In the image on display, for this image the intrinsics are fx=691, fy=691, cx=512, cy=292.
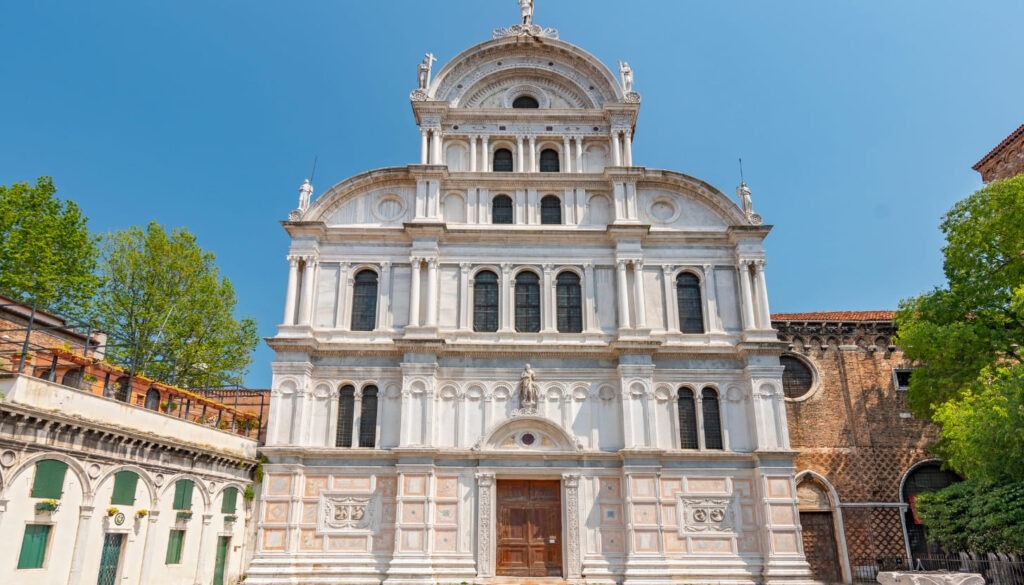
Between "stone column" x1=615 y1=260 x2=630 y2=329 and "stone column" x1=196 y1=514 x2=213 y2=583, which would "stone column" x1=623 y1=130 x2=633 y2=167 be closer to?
"stone column" x1=615 y1=260 x2=630 y2=329

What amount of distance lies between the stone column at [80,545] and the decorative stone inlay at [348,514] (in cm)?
634

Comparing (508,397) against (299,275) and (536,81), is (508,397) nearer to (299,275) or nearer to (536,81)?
(299,275)

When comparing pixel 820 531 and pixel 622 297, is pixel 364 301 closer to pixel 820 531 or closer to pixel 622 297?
pixel 622 297

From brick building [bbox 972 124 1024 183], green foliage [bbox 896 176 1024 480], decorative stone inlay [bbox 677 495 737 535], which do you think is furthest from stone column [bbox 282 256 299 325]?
brick building [bbox 972 124 1024 183]

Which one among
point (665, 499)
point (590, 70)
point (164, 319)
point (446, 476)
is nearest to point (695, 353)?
point (665, 499)

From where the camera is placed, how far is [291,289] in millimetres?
23062

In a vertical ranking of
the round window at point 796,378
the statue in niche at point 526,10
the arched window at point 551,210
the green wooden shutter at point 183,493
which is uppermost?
the statue in niche at point 526,10

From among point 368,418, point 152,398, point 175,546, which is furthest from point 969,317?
point 152,398

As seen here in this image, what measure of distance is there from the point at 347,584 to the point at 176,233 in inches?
841

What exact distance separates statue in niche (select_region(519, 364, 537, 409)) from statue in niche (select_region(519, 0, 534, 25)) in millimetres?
14882

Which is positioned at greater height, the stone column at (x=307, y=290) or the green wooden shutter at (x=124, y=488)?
the stone column at (x=307, y=290)

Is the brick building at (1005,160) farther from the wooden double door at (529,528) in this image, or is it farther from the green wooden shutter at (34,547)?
the green wooden shutter at (34,547)

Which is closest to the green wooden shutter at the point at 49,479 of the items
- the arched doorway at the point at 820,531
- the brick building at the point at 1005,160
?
the arched doorway at the point at 820,531

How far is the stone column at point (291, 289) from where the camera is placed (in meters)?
22.7
